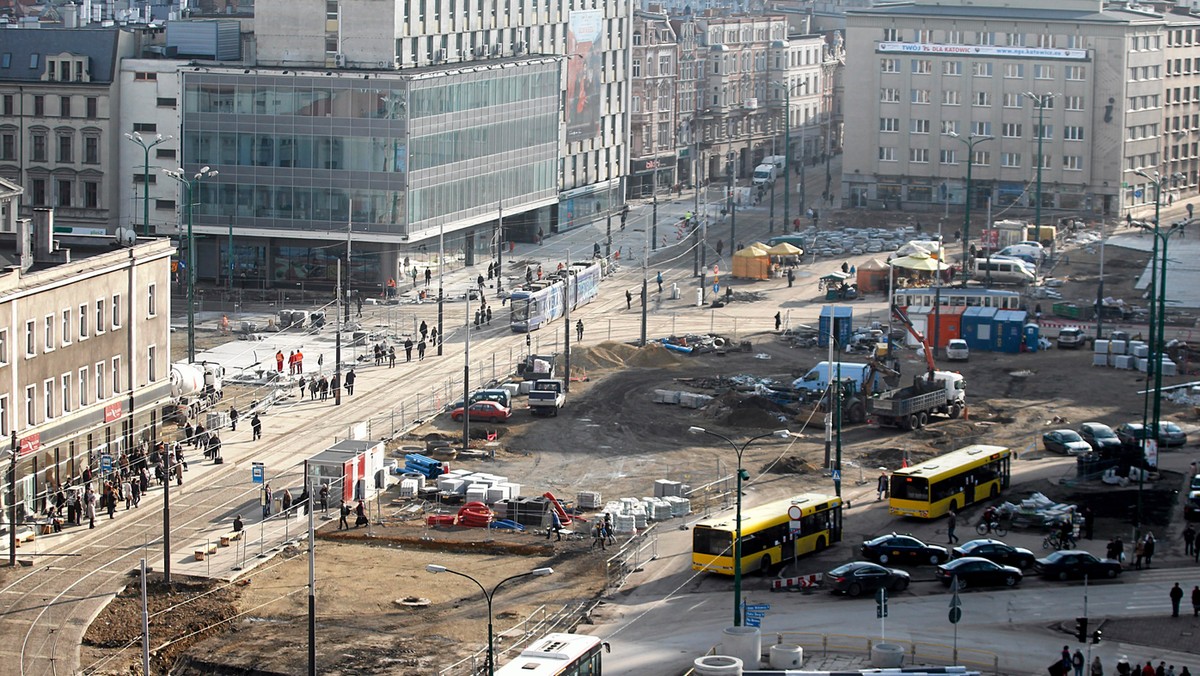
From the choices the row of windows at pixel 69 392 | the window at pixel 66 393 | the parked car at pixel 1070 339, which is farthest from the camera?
the parked car at pixel 1070 339

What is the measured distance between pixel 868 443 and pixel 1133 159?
85.4 m

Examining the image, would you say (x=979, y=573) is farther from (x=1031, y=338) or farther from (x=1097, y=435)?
(x=1031, y=338)

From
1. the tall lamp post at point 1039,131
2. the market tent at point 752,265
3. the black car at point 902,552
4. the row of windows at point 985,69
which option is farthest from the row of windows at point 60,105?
the black car at point 902,552

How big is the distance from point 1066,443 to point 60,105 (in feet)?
231

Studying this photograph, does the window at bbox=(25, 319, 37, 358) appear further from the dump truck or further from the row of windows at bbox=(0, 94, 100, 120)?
the row of windows at bbox=(0, 94, 100, 120)

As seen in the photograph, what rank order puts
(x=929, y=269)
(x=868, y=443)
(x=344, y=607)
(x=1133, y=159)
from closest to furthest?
(x=344, y=607)
(x=868, y=443)
(x=929, y=269)
(x=1133, y=159)

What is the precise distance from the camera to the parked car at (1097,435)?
87.9m

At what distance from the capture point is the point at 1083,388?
102688mm

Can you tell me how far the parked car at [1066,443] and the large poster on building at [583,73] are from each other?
72.7m

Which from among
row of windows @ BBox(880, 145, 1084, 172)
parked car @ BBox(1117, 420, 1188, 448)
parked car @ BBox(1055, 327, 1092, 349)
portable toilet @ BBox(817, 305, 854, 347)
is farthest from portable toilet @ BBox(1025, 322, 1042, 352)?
row of windows @ BBox(880, 145, 1084, 172)

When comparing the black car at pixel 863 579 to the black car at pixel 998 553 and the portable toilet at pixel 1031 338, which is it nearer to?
the black car at pixel 998 553

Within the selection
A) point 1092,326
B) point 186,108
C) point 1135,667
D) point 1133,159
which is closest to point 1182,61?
point 1133,159

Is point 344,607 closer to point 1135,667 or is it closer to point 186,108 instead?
point 1135,667

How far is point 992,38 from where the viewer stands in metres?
166
